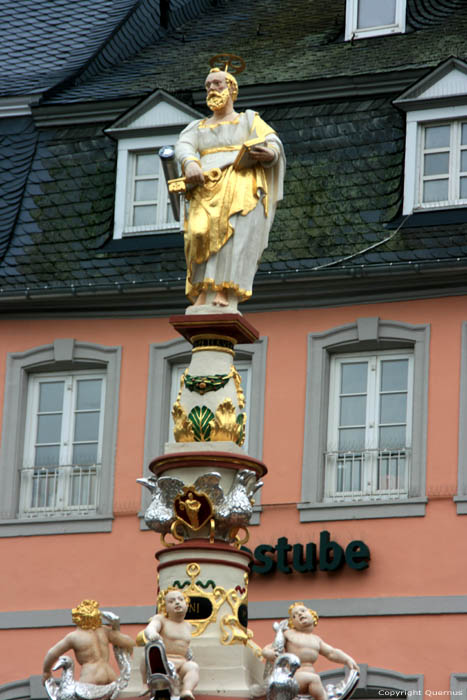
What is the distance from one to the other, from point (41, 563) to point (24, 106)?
5381 mm

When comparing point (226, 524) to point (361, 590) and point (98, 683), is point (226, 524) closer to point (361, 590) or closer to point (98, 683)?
point (98, 683)

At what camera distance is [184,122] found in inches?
1006

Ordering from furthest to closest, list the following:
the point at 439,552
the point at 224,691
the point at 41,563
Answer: the point at 41,563, the point at 439,552, the point at 224,691

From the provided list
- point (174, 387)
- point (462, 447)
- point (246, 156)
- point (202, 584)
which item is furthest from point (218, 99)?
point (174, 387)

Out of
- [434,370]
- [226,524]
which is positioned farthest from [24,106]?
[226,524]

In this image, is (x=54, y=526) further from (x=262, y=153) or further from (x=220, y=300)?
(x=262, y=153)

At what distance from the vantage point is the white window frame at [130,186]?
84.1 feet

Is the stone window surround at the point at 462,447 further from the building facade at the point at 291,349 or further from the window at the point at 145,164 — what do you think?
the window at the point at 145,164

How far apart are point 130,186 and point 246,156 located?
11358 millimetres

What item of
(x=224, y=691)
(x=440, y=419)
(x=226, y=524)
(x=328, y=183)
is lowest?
(x=224, y=691)

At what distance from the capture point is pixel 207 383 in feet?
45.9

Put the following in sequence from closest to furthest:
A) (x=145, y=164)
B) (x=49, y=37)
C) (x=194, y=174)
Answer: (x=194, y=174) → (x=145, y=164) → (x=49, y=37)

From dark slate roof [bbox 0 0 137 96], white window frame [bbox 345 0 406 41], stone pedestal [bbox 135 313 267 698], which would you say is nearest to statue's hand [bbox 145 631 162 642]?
stone pedestal [bbox 135 313 267 698]

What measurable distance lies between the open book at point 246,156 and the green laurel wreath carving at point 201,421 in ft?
5.42
